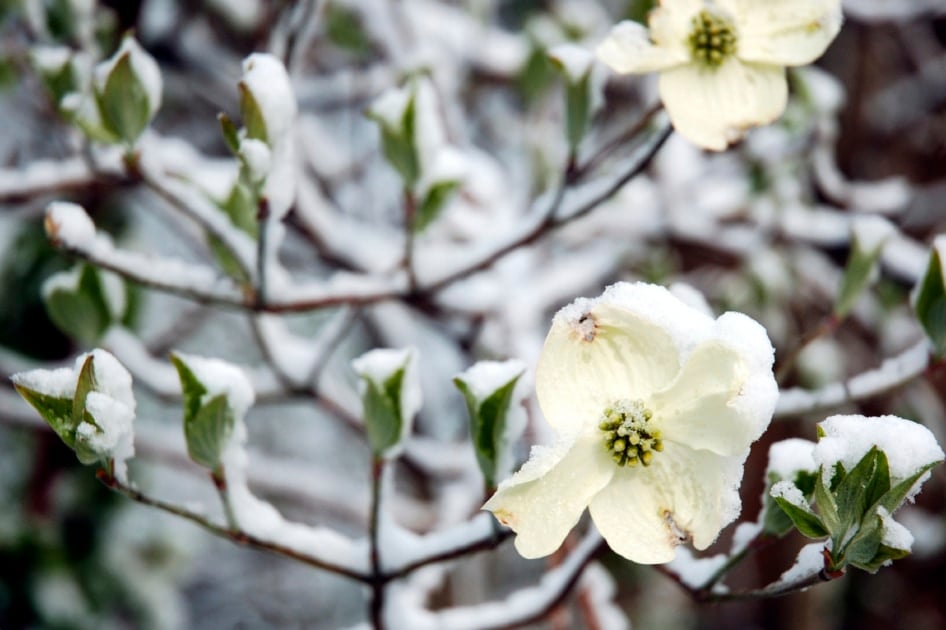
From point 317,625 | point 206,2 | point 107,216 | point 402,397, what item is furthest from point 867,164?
point 317,625

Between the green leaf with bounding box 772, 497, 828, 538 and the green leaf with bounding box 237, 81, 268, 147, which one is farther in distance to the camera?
the green leaf with bounding box 237, 81, 268, 147

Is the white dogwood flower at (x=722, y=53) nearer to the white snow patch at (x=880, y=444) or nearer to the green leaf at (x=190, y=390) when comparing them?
the white snow patch at (x=880, y=444)

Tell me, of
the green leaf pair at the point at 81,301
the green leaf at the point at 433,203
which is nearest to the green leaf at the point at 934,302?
the green leaf at the point at 433,203

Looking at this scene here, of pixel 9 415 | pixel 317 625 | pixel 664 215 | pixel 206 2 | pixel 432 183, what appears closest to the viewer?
pixel 432 183

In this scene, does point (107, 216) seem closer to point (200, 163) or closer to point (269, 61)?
point (200, 163)

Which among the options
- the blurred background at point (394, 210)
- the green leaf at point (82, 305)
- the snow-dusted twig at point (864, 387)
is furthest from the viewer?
the blurred background at point (394, 210)

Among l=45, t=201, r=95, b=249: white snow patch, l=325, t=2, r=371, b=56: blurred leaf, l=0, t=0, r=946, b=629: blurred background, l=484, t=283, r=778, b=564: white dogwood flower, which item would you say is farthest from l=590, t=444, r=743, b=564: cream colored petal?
l=325, t=2, r=371, b=56: blurred leaf

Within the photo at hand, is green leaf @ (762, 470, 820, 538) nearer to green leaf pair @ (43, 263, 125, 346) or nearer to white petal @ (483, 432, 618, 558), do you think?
white petal @ (483, 432, 618, 558)
